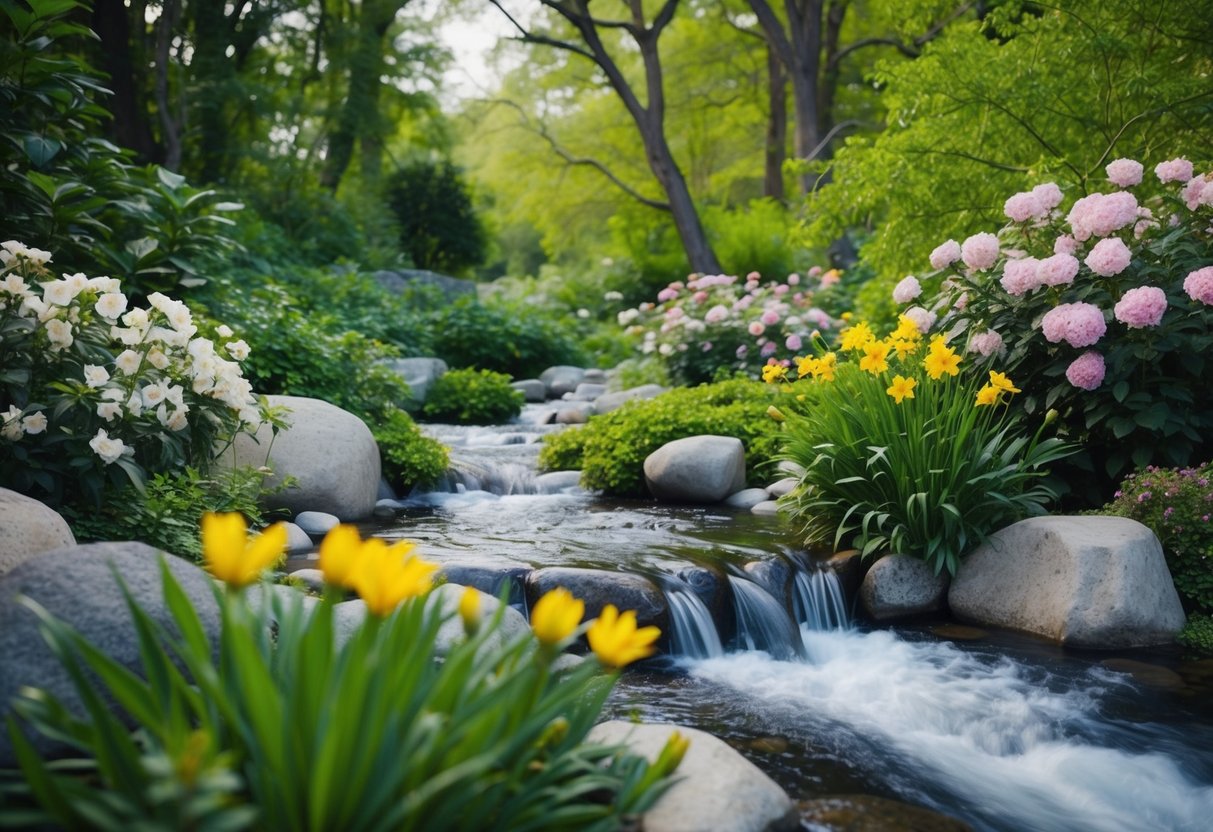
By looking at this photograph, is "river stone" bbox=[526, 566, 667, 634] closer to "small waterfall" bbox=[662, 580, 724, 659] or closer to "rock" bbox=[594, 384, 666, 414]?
"small waterfall" bbox=[662, 580, 724, 659]

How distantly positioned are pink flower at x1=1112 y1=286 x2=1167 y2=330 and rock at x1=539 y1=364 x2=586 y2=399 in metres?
8.96

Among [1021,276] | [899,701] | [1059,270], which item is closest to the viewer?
[899,701]

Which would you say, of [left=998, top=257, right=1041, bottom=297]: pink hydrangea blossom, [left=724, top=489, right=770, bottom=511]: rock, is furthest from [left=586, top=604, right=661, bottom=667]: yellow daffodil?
[left=724, top=489, right=770, bottom=511]: rock

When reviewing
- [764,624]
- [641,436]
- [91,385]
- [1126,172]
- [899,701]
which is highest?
[1126,172]

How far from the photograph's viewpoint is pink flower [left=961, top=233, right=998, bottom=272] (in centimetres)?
542

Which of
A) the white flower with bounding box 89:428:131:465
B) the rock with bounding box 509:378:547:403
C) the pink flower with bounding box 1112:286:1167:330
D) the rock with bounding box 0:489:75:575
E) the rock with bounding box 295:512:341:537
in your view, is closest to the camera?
the rock with bounding box 0:489:75:575

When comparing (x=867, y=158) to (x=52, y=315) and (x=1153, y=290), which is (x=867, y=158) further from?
(x=52, y=315)

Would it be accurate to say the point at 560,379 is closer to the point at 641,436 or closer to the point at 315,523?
the point at 641,436

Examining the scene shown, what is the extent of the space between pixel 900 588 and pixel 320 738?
3990 millimetres

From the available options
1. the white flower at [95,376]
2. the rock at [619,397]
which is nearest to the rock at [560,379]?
the rock at [619,397]

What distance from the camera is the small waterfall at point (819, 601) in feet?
16.8

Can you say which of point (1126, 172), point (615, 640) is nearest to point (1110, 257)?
point (1126, 172)

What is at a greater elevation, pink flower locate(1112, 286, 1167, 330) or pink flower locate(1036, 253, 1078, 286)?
pink flower locate(1036, 253, 1078, 286)

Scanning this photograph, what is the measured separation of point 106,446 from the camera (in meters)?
4.11
